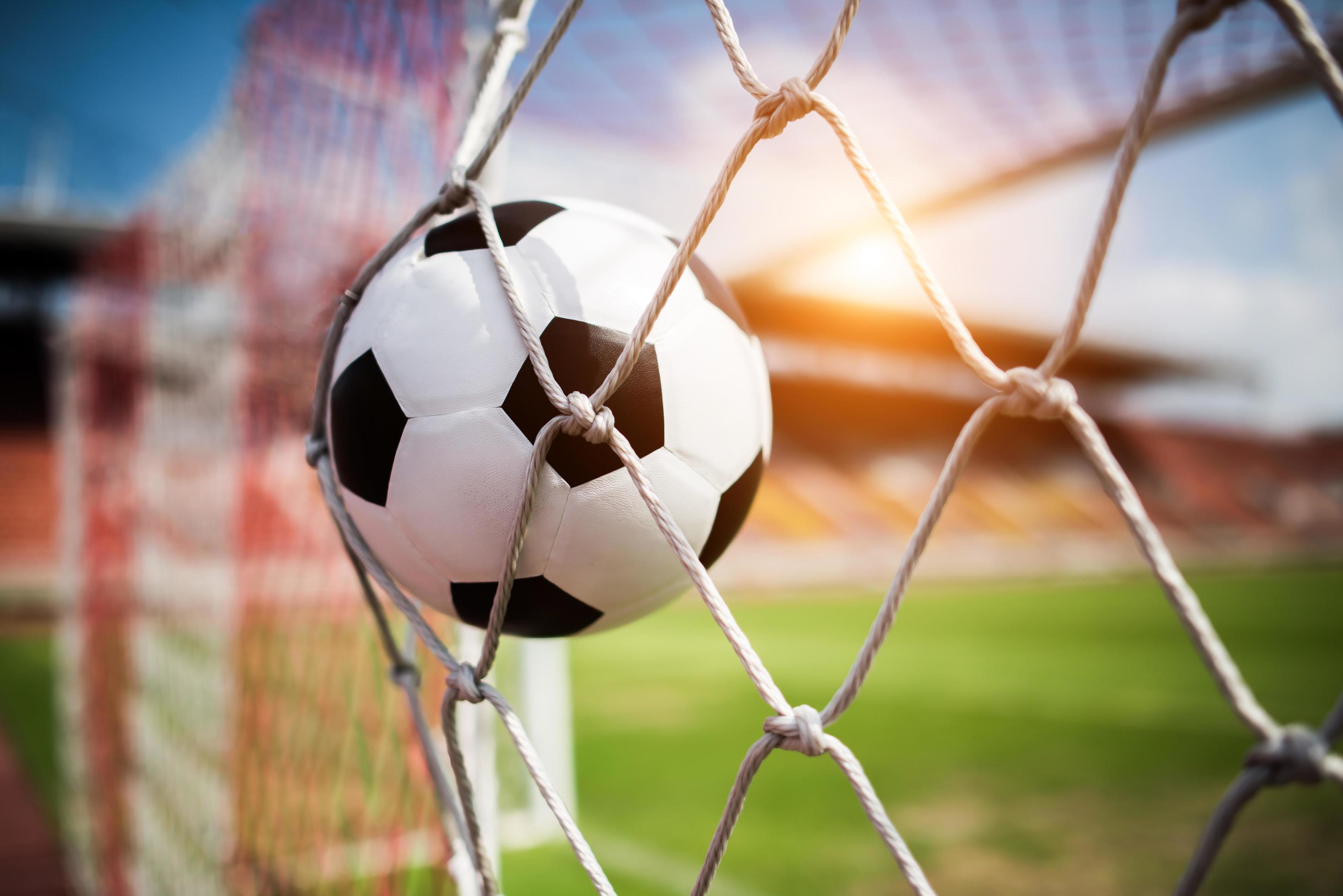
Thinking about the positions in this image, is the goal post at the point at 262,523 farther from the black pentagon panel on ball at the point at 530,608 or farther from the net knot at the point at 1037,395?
the net knot at the point at 1037,395

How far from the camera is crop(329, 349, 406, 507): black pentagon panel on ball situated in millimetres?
606

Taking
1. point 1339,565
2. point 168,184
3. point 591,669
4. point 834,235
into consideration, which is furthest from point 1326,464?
point 168,184

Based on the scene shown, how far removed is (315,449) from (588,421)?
1.04ft

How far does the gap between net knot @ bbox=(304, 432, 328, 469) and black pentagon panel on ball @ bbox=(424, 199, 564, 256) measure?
19 centimetres

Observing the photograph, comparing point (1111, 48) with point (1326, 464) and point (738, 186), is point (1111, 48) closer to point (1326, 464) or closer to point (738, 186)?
point (738, 186)

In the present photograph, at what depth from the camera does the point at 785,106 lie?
1.48ft

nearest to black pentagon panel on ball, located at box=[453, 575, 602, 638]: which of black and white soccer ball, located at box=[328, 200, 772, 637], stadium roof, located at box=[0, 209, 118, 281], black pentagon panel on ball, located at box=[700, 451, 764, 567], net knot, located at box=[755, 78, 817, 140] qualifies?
black and white soccer ball, located at box=[328, 200, 772, 637]

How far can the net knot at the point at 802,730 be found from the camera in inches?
16.3

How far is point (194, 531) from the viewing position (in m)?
1.91

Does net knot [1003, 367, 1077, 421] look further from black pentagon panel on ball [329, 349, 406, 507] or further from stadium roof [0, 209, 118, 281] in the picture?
stadium roof [0, 209, 118, 281]

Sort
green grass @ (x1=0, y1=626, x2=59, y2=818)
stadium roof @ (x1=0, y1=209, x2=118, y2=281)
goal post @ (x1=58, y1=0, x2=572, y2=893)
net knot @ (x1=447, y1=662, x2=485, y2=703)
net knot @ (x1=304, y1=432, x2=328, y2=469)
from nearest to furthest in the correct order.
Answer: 1. net knot @ (x1=447, y1=662, x2=485, y2=703)
2. net knot @ (x1=304, y1=432, x2=328, y2=469)
3. goal post @ (x1=58, y1=0, x2=572, y2=893)
4. green grass @ (x1=0, y1=626, x2=59, y2=818)
5. stadium roof @ (x1=0, y1=209, x2=118, y2=281)

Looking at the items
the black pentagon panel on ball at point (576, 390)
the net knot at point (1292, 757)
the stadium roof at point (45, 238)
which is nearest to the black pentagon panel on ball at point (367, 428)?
the black pentagon panel on ball at point (576, 390)

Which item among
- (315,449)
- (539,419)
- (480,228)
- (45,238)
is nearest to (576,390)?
(539,419)

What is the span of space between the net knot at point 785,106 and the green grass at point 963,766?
2.01 metres
